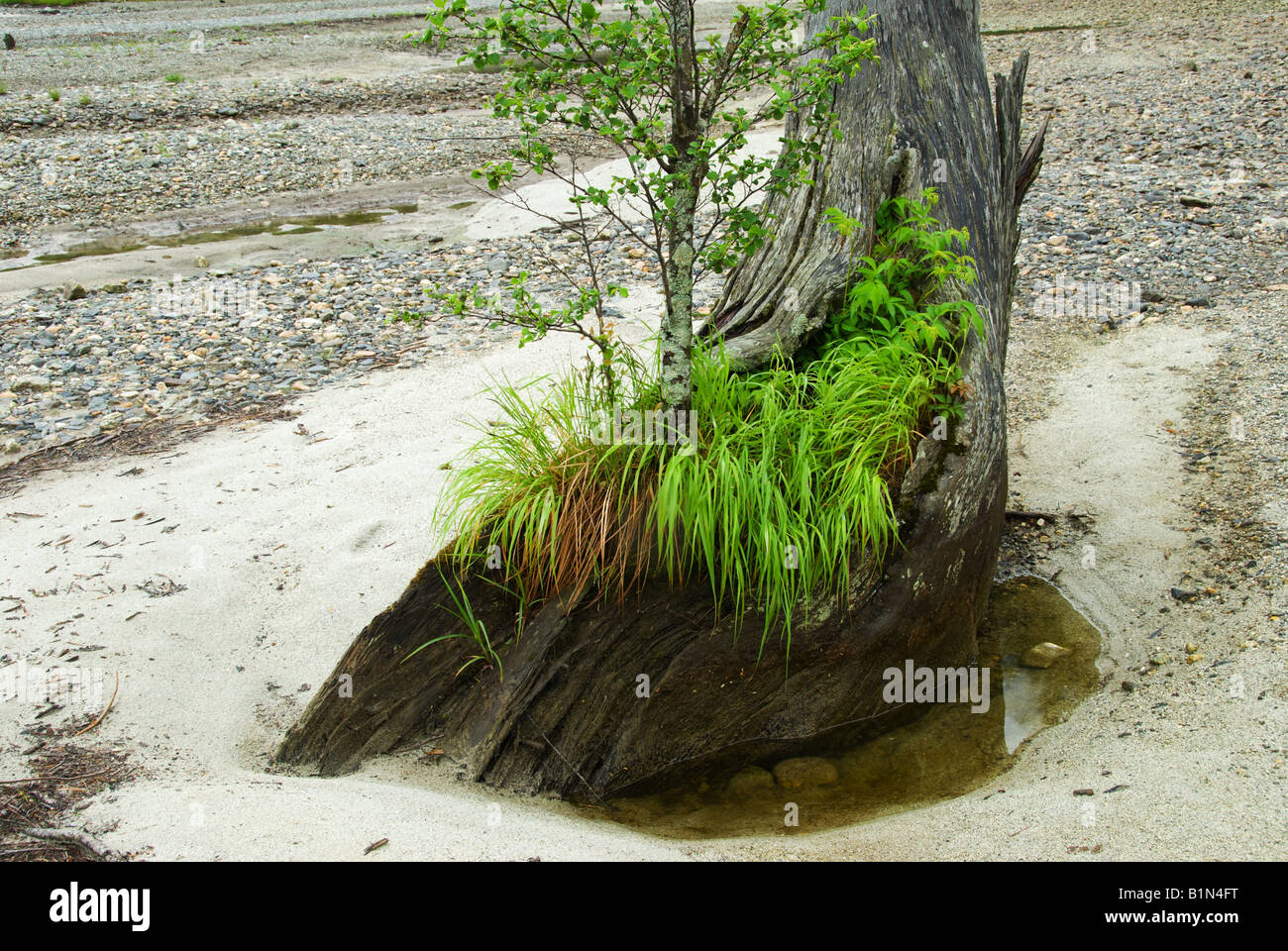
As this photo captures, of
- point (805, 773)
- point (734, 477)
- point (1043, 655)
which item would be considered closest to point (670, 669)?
point (805, 773)

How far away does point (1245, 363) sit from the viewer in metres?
6.76

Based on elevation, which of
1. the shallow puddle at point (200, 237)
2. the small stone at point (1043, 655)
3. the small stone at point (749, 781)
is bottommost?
the small stone at point (749, 781)

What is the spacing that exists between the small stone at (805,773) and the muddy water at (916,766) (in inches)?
1.2

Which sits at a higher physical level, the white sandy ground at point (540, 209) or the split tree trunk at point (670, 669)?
the white sandy ground at point (540, 209)

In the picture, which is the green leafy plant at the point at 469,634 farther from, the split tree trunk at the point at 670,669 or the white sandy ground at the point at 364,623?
the white sandy ground at the point at 364,623

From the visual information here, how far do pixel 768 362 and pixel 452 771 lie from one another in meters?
2.30

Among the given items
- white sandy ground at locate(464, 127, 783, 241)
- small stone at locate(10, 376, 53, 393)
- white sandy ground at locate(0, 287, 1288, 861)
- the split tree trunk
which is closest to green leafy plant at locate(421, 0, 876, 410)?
Answer: the split tree trunk

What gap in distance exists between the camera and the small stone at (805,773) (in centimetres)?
418

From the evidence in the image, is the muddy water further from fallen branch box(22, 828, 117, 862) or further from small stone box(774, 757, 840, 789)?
fallen branch box(22, 828, 117, 862)

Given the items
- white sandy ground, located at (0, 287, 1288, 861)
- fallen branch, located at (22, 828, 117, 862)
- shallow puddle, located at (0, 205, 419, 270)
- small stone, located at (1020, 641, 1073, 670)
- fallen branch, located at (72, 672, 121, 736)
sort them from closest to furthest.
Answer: fallen branch, located at (22, 828, 117, 862)
white sandy ground, located at (0, 287, 1288, 861)
fallen branch, located at (72, 672, 121, 736)
small stone, located at (1020, 641, 1073, 670)
shallow puddle, located at (0, 205, 419, 270)

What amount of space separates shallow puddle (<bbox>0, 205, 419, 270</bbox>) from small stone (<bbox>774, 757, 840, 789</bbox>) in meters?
9.61

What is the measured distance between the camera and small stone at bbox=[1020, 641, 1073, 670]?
4.78m

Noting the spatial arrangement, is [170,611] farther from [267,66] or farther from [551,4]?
[267,66]

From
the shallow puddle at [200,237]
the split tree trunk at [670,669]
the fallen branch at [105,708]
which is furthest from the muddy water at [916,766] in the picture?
the shallow puddle at [200,237]
